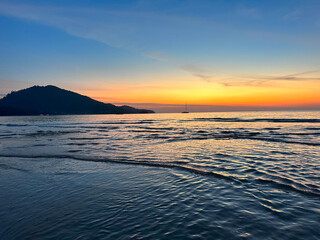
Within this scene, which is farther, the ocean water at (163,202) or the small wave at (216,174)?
the small wave at (216,174)

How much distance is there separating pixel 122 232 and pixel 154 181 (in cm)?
447

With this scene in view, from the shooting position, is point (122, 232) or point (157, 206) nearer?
point (122, 232)

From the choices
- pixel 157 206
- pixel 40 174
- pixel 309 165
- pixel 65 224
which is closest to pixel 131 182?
pixel 157 206

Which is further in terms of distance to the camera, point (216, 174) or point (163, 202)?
point (216, 174)

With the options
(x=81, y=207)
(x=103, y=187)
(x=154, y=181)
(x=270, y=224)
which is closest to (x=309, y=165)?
(x=270, y=224)

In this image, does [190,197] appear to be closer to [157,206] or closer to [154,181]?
[157,206]

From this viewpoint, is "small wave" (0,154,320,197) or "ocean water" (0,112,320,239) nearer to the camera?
"ocean water" (0,112,320,239)

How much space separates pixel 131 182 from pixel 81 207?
2.99 m

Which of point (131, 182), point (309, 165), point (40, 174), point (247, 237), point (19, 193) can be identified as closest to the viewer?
point (247, 237)

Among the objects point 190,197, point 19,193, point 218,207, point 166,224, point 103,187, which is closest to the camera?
point 166,224

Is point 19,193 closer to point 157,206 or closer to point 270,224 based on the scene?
point 157,206

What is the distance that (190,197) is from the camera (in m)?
7.82

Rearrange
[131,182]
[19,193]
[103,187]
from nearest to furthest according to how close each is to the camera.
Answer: [19,193] → [103,187] → [131,182]

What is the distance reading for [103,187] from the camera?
9094 mm
